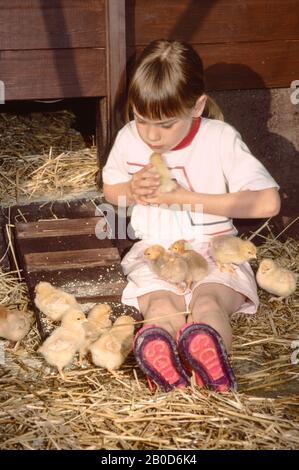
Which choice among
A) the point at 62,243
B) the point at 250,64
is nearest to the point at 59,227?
the point at 62,243

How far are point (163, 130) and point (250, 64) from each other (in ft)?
4.20

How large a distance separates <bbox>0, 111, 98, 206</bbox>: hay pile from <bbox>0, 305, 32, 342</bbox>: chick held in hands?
981 millimetres

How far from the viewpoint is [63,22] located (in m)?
4.36

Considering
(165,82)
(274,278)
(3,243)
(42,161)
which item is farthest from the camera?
→ (42,161)

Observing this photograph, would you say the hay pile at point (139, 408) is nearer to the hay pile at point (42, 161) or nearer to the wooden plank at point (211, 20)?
the hay pile at point (42, 161)

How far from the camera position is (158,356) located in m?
3.14

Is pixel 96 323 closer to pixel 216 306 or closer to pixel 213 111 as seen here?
pixel 216 306

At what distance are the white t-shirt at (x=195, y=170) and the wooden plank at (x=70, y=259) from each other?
8.2 inches

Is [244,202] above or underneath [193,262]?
above

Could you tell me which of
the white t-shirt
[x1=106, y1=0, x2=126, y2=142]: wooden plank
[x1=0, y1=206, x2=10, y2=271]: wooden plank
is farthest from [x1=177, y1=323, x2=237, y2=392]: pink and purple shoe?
[x1=106, y1=0, x2=126, y2=142]: wooden plank

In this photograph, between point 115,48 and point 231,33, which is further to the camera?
point 231,33

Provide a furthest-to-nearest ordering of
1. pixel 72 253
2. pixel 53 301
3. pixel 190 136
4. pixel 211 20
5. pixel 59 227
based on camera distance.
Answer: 1. pixel 211 20
2. pixel 59 227
3. pixel 72 253
4. pixel 190 136
5. pixel 53 301

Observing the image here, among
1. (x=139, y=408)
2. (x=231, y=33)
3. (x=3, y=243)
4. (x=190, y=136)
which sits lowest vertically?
(x=3, y=243)

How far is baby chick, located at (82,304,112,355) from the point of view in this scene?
348 cm
